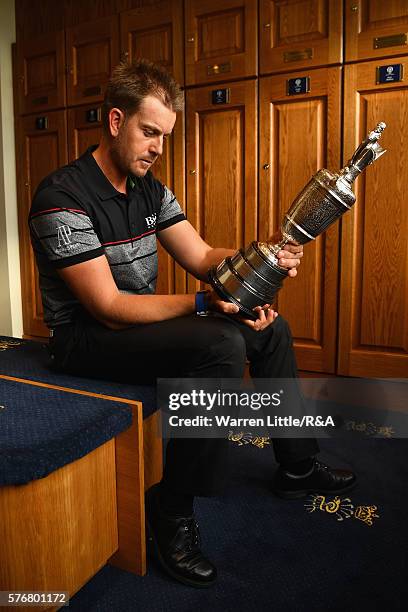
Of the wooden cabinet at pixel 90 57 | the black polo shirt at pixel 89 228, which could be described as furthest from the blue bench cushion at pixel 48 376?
the wooden cabinet at pixel 90 57

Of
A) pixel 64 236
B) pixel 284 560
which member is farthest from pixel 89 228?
pixel 284 560

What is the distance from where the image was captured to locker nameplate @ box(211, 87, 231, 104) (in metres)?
2.51

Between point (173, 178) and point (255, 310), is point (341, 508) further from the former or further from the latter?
point (173, 178)

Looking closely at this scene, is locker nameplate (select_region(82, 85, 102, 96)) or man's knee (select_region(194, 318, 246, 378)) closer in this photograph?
man's knee (select_region(194, 318, 246, 378))

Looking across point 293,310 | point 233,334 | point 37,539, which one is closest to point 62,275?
point 233,334

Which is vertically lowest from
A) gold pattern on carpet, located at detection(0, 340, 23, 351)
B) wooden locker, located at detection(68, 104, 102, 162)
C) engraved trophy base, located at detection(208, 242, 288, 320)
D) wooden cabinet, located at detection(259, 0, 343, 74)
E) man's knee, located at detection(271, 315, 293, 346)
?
gold pattern on carpet, located at detection(0, 340, 23, 351)

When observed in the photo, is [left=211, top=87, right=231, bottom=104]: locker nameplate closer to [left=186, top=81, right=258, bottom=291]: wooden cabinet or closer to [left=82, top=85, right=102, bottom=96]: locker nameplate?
[left=186, top=81, right=258, bottom=291]: wooden cabinet

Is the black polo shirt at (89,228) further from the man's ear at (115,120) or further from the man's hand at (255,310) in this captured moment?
the man's hand at (255,310)

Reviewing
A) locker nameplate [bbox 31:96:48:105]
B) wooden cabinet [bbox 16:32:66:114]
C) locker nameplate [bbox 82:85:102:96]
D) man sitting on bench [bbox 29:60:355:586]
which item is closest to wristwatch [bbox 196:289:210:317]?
man sitting on bench [bbox 29:60:355:586]

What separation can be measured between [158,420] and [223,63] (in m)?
1.76

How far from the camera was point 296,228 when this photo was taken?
1.47 metres

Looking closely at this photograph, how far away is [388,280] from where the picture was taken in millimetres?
2275

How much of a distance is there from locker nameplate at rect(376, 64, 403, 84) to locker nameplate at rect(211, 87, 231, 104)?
67 cm

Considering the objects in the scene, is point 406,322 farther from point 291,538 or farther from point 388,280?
point 291,538
